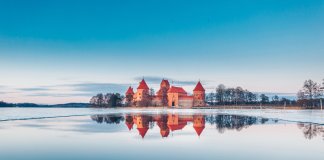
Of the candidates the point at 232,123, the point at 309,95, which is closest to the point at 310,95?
the point at 309,95

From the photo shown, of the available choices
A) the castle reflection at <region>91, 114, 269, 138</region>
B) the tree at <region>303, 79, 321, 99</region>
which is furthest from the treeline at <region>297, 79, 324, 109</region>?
the castle reflection at <region>91, 114, 269, 138</region>

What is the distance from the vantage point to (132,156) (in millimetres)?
10156

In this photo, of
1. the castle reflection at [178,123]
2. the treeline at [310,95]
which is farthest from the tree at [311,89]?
the castle reflection at [178,123]

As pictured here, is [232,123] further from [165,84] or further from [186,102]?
[165,84]

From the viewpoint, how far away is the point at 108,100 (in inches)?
5344

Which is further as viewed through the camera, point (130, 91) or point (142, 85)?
point (130, 91)

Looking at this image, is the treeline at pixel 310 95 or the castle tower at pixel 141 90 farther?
the castle tower at pixel 141 90

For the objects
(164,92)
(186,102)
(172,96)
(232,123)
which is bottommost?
(232,123)

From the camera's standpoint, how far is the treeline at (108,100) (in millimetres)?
126519

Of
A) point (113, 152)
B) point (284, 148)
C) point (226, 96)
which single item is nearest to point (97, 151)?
point (113, 152)

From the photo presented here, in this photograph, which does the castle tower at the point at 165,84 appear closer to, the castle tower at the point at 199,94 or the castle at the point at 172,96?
the castle at the point at 172,96

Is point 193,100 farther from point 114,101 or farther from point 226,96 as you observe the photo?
point 114,101

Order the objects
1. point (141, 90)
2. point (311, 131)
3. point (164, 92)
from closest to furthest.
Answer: point (311, 131)
point (164, 92)
point (141, 90)

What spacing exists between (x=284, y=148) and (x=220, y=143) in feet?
8.23
